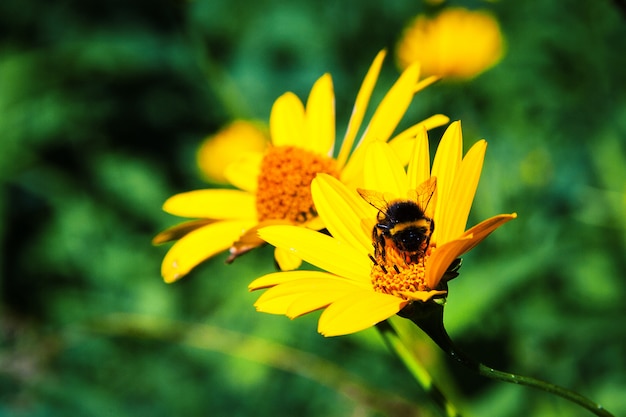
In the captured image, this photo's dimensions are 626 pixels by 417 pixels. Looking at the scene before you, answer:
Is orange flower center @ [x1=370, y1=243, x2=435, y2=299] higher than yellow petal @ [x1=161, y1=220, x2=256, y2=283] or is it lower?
lower

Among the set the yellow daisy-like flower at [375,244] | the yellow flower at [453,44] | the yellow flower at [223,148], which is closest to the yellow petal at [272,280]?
the yellow daisy-like flower at [375,244]

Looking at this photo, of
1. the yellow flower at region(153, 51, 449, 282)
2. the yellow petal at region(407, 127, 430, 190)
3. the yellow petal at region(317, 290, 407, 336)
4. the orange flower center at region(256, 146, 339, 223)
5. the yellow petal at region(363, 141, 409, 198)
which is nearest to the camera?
the yellow petal at region(317, 290, 407, 336)

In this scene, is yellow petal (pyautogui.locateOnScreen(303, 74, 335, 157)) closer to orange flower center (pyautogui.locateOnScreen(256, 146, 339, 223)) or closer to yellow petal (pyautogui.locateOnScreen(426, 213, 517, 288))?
orange flower center (pyautogui.locateOnScreen(256, 146, 339, 223))

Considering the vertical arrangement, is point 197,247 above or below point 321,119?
below

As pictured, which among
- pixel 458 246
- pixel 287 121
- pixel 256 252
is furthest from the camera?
pixel 256 252

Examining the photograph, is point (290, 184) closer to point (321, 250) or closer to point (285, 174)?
point (285, 174)

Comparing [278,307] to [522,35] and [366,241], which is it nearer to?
[366,241]

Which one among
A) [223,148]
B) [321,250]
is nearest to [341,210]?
[321,250]

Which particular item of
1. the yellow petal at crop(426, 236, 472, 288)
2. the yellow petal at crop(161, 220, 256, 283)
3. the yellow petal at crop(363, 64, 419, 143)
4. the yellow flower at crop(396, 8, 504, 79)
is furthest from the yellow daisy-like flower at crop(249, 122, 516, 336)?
the yellow flower at crop(396, 8, 504, 79)
